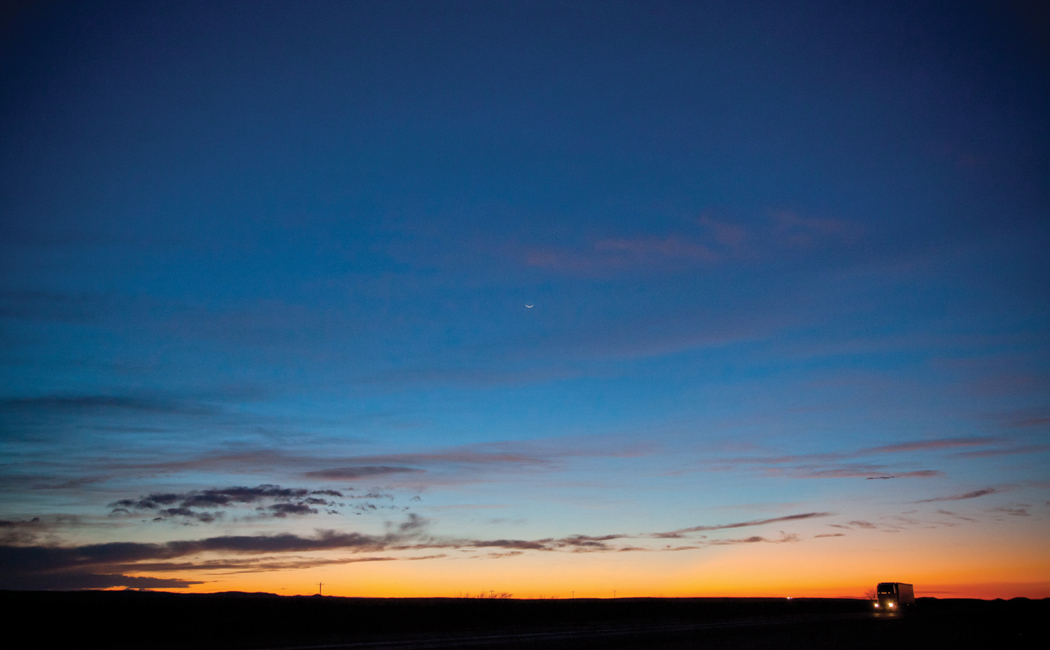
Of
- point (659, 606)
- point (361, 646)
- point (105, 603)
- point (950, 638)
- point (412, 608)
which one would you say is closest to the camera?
point (361, 646)

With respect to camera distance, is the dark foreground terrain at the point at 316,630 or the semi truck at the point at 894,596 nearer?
the dark foreground terrain at the point at 316,630

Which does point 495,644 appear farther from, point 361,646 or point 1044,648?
point 1044,648

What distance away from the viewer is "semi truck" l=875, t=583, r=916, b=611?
101m

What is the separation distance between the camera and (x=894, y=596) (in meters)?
102

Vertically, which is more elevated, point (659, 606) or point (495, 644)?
point (495, 644)

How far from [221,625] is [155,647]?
7063 millimetres

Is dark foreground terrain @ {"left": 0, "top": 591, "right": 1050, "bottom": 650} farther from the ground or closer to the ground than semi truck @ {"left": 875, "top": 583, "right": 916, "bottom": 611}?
farther from the ground

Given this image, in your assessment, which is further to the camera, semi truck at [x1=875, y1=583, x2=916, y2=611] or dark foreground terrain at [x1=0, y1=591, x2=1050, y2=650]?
semi truck at [x1=875, y1=583, x2=916, y2=611]

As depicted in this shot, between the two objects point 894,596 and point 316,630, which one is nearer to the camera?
point 316,630

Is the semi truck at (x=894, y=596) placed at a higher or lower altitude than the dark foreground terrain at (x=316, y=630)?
lower

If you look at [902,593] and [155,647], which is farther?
[902,593]

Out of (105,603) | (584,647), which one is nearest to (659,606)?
(584,647)

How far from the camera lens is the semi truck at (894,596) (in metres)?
101

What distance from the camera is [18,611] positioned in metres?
33.2
